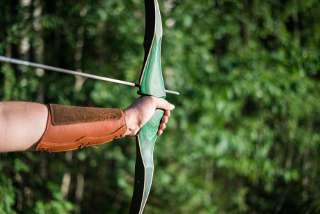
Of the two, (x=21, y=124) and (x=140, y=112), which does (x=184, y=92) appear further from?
(x=21, y=124)

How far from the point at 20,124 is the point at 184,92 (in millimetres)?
2017

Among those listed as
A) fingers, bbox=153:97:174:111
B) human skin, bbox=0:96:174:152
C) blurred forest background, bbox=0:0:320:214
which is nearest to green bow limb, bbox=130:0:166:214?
fingers, bbox=153:97:174:111

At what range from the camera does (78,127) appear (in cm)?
175

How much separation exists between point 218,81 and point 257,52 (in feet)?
1.35

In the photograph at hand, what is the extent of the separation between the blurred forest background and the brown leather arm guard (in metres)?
1.11

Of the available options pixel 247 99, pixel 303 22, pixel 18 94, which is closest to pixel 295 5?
pixel 303 22

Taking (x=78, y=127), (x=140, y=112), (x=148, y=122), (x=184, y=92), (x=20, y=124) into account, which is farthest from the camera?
(x=184, y=92)

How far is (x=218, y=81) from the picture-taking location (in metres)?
3.57

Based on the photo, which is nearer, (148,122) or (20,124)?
(20,124)

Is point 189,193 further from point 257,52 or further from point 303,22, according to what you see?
point 303,22

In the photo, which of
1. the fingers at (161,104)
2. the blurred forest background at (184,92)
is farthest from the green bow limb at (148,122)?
the blurred forest background at (184,92)

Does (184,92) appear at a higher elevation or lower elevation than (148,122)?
lower

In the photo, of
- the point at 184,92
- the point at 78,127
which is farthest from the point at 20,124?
the point at 184,92

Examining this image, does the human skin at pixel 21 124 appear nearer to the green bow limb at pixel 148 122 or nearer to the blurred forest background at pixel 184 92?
the green bow limb at pixel 148 122
